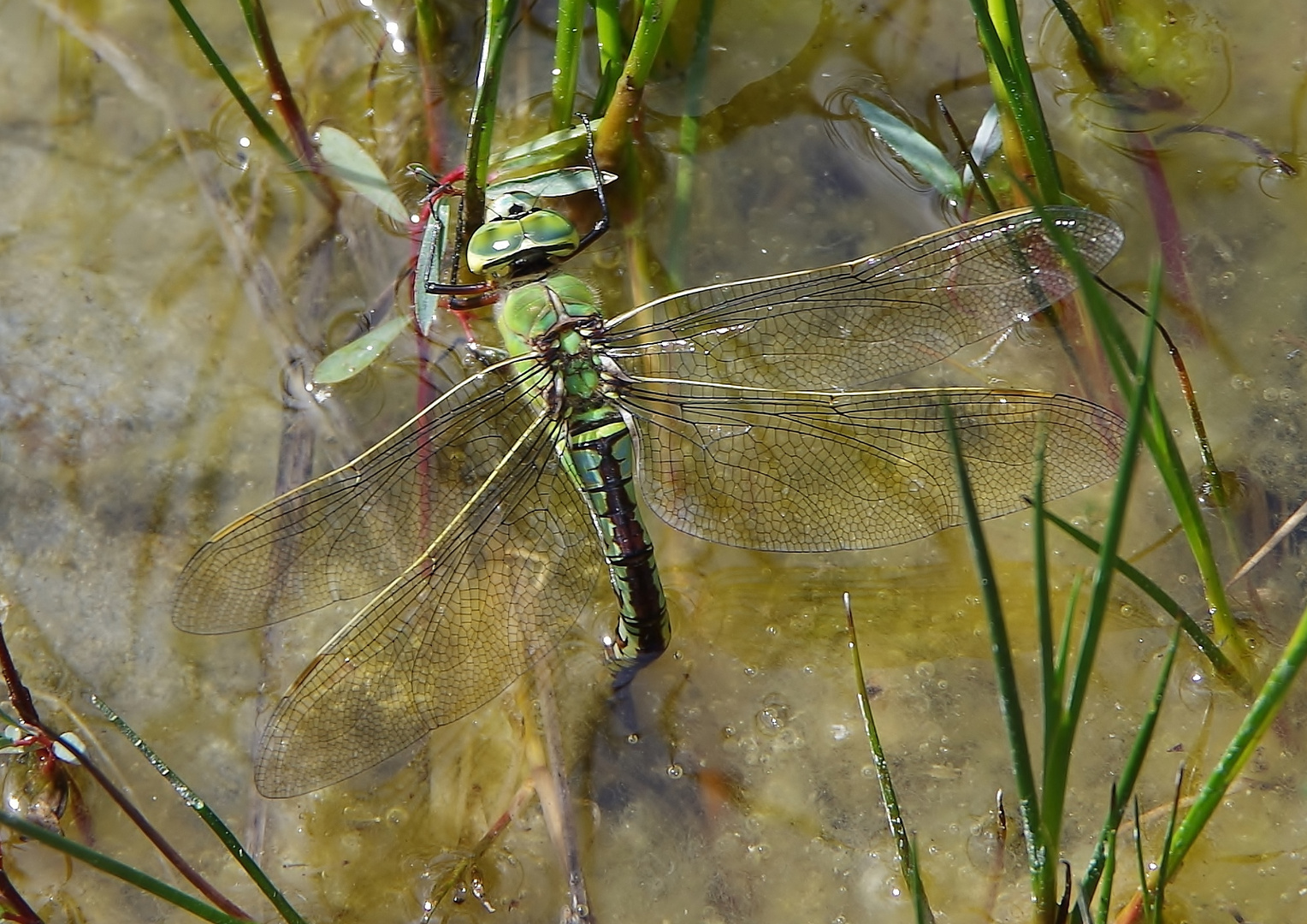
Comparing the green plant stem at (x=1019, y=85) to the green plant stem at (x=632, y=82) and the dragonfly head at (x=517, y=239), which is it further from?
the dragonfly head at (x=517, y=239)

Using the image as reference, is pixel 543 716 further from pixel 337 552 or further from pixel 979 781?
pixel 979 781

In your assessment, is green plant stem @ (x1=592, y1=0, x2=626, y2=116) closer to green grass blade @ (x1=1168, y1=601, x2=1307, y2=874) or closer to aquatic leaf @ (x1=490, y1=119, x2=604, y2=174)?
aquatic leaf @ (x1=490, y1=119, x2=604, y2=174)

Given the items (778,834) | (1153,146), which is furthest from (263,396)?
(1153,146)

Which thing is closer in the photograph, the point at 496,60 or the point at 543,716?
the point at 496,60

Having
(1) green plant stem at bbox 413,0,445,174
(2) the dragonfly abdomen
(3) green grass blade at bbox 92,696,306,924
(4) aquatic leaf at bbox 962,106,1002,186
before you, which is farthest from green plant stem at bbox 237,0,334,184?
(4) aquatic leaf at bbox 962,106,1002,186

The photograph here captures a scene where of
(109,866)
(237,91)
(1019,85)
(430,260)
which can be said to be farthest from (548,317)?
(109,866)

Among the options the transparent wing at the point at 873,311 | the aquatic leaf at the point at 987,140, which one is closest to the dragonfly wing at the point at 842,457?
the transparent wing at the point at 873,311
